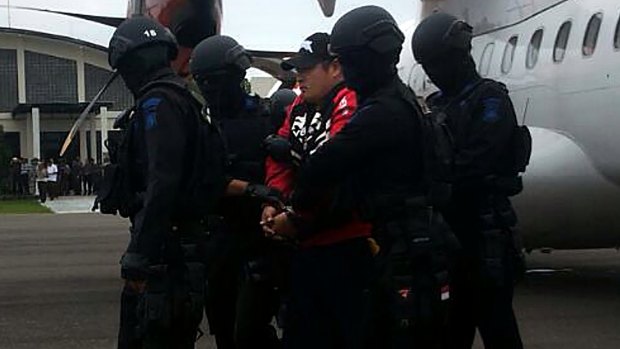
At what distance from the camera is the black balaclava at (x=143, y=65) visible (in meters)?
4.61

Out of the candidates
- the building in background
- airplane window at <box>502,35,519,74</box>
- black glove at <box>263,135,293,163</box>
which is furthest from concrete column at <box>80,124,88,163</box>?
black glove at <box>263,135,293,163</box>

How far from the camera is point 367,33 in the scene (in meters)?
4.15

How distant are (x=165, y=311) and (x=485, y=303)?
1587 mm

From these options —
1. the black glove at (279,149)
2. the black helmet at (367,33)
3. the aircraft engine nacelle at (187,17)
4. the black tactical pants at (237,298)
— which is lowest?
the black tactical pants at (237,298)

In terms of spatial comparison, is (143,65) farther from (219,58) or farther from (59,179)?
(59,179)

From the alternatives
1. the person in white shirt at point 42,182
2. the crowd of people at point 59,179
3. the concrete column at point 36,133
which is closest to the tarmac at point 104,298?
the person in white shirt at point 42,182

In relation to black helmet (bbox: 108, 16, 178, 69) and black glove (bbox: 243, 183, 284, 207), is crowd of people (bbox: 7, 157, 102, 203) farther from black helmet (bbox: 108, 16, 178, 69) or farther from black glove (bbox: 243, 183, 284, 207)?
black helmet (bbox: 108, 16, 178, 69)

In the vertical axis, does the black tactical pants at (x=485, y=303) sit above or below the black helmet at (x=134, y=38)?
below

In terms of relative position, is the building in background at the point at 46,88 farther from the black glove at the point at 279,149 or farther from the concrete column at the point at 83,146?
the black glove at the point at 279,149

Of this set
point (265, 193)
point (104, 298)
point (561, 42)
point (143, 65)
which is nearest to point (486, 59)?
Result: point (561, 42)

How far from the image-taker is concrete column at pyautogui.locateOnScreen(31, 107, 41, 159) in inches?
2047

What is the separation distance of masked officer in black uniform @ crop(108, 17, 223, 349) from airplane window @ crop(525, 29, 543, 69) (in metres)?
5.67

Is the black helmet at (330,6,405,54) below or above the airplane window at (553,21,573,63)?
below

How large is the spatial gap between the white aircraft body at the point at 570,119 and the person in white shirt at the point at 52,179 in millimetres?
29256
